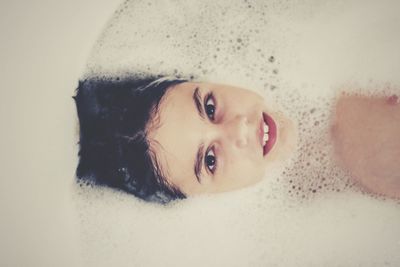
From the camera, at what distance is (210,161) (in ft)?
2.55

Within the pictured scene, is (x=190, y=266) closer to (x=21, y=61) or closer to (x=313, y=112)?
(x=313, y=112)

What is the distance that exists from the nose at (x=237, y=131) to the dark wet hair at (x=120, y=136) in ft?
0.51

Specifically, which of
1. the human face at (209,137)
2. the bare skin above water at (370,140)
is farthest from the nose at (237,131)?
the bare skin above water at (370,140)

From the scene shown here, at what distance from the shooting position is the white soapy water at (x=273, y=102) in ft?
2.87

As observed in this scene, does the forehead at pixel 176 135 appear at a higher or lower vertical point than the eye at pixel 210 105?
lower

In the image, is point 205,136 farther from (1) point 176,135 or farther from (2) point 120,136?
(2) point 120,136

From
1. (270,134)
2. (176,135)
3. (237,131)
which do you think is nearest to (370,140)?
(270,134)

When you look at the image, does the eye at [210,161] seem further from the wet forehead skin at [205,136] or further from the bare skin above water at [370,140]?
the bare skin above water at [370,140]

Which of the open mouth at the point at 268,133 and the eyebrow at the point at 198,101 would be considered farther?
the open mouth at the point at 268,133

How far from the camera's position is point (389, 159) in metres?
0.87

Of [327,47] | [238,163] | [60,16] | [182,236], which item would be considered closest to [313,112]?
[327,47]

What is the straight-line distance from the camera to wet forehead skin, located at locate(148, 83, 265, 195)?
728mm

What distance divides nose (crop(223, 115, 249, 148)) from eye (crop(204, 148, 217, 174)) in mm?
Result: 49

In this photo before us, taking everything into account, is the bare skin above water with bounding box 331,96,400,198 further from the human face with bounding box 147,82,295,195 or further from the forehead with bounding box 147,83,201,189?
the forehead with bounding box 147,83,201,189
